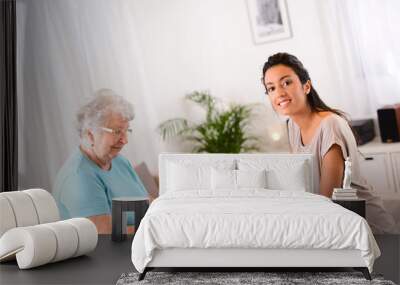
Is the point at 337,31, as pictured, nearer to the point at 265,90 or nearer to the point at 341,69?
A: the point at 341,69

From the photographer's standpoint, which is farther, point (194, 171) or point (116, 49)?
point (116, 49)

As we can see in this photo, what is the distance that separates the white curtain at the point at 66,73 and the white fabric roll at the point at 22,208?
2024 mm

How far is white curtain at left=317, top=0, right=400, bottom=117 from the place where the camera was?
743 cm

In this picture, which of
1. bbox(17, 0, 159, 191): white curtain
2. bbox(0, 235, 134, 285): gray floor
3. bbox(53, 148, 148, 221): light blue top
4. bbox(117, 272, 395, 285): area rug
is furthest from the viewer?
bbox(17, 0, 159, 191): white curtain

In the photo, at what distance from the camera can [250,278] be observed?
5.07m

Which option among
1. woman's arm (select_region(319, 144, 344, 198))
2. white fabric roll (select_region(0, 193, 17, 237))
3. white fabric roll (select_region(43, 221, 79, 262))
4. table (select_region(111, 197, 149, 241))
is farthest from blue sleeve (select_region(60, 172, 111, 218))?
woman's arm (select_region(319, 144, 344, 198))

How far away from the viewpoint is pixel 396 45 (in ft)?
24.4

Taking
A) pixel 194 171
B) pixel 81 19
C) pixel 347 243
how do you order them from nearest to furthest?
pixel 347 243, pixel 194 171, pixel 81 19

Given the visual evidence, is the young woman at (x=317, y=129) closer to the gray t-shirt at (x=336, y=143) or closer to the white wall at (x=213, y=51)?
the gray t-shirt at (x=336, y=143)

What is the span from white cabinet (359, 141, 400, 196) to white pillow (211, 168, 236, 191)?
1.64m

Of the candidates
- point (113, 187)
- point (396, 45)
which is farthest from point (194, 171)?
point (396, 45)

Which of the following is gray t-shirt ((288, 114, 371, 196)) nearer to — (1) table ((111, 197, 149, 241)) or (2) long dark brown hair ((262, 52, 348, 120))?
(2) long dark brown hair ((262, 52, 348, 120))

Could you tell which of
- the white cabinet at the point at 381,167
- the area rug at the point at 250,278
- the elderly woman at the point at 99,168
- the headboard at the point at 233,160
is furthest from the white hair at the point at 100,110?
the area rug at the point at 250,278

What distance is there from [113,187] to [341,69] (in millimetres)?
2834
